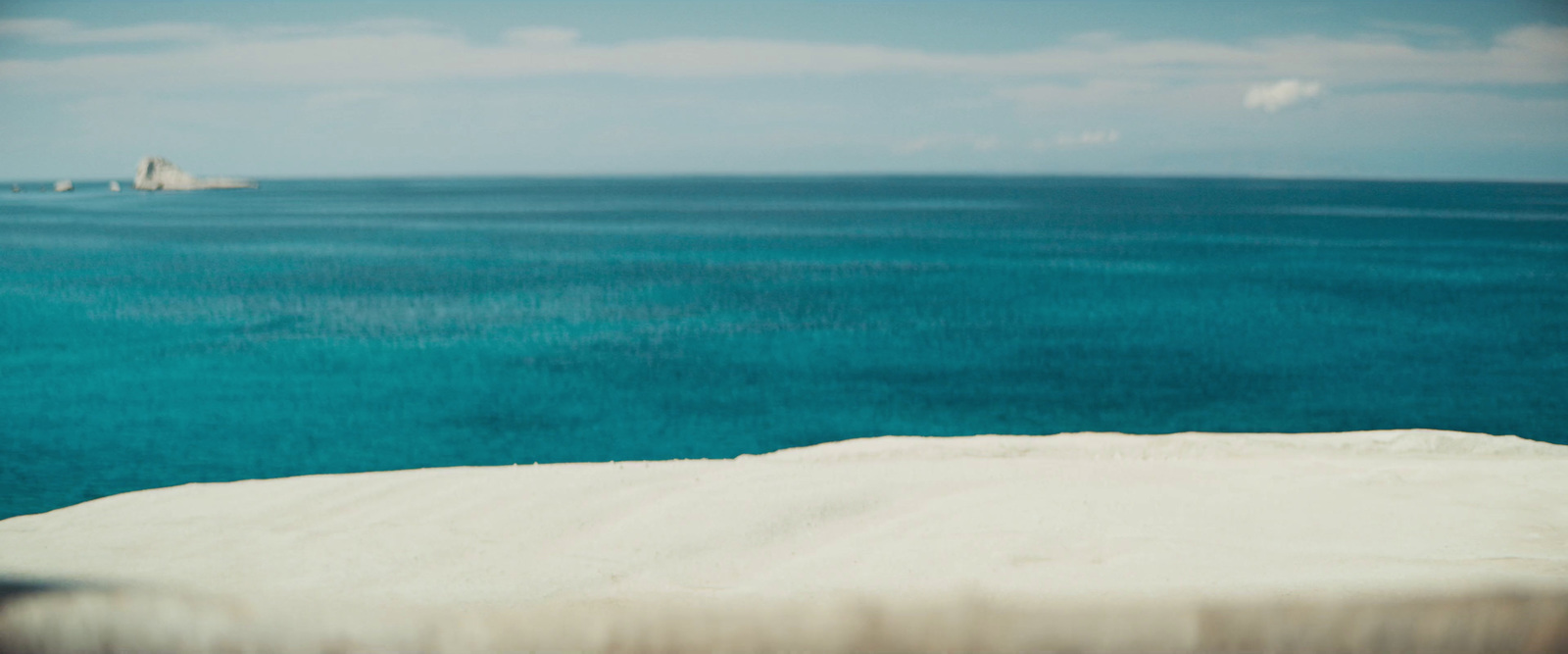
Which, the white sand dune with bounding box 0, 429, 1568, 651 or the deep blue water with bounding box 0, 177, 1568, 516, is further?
the deep blue water with bounding box 0, 177, 1568, 516

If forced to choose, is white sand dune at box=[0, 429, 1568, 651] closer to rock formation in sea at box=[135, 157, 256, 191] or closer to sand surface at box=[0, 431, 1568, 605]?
sand surface at box=[0, 431, 1568, 605]

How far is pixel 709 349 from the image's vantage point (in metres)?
27.7

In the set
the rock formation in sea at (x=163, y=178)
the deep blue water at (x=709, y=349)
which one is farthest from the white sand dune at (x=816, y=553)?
the rock formation in sea at (x=163, y=178)

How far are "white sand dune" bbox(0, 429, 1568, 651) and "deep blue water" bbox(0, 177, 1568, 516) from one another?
10.1 meters

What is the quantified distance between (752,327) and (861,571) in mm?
24997

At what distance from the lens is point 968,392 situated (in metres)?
22.6

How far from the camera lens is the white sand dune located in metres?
5.07

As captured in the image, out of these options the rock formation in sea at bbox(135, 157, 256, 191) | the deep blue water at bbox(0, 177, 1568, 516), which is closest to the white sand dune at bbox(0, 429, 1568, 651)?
the deep blue water at bbox(0, 177, 1568, 516)

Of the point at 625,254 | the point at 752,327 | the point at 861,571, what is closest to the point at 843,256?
the point at 625,254

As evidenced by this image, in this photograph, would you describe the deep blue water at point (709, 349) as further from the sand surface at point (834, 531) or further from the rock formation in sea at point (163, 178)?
the rock formation in sea at point (163, 178)

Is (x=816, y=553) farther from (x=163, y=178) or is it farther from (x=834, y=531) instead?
(x=163, y=178)

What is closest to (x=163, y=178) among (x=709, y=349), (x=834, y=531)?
(x=709, y=349)

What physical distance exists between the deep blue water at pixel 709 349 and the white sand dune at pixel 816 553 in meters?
10.1

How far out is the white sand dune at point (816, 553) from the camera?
5.07m
